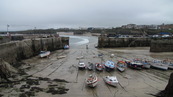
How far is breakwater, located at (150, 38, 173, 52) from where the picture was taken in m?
32.5

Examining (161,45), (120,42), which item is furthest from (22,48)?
(161,45)

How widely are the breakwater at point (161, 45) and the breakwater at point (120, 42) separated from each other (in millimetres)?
11623

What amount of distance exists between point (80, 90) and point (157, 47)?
2890 cm

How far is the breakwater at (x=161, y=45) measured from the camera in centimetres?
3250

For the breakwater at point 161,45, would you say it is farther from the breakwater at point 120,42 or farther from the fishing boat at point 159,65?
the fishing boat at point 159,65

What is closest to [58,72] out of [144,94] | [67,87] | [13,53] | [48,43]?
[67,87]

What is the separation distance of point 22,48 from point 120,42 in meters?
32.0

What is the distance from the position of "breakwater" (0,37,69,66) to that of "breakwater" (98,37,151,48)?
1583 cm

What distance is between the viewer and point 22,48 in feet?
78.7

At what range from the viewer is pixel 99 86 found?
13242 millimetres

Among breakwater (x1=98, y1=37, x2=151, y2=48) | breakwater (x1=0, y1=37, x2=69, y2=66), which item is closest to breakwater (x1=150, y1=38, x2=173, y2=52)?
breakwater (x1=98, y1=37, x2=151, y2=48)

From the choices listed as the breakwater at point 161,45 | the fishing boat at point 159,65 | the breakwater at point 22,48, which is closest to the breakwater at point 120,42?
the breakwater at point 161,45

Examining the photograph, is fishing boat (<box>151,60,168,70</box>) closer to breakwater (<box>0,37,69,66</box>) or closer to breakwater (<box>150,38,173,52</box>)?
breakwater (<box>150,38,173,52</box>)

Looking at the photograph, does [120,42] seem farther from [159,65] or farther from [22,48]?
[22,48]
